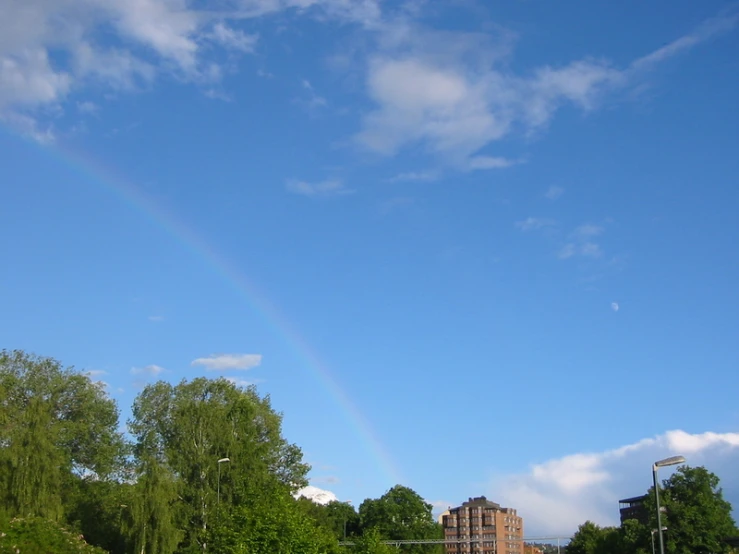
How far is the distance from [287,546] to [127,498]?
2547 cm

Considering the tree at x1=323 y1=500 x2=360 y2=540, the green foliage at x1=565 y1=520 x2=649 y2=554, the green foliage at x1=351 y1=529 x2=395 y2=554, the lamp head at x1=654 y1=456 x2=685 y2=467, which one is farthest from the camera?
the tree at x1=323 y1=500 x2=360 y2=540

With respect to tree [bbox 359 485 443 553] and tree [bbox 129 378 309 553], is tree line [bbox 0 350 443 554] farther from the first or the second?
tree [bbox 359 485 443 553]

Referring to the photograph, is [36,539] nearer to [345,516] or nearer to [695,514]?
[695,514]

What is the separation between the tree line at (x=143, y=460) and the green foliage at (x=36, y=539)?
345 inches

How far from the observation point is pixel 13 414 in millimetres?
65812

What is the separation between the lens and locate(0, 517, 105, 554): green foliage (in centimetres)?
4184

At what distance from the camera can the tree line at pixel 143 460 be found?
59156mm

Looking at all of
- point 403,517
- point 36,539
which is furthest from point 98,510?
point 403,517

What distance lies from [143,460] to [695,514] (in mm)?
65370

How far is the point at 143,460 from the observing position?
67.9 meters

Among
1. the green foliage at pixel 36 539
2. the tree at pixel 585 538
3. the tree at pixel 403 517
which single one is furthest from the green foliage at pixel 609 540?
the green foliage at pixel 36 539

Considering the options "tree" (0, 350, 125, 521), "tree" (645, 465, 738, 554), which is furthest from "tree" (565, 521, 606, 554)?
"tree" (0, 350, 125, 521)

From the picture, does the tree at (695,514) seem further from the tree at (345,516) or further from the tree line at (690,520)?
the tree at (345,516)

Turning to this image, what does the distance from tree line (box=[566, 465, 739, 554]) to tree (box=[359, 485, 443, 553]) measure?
157 feet
